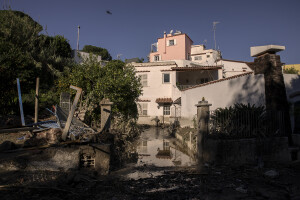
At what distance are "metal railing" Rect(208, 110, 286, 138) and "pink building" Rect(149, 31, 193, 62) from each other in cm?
2644

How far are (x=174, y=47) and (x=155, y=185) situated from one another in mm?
Answer: 30980

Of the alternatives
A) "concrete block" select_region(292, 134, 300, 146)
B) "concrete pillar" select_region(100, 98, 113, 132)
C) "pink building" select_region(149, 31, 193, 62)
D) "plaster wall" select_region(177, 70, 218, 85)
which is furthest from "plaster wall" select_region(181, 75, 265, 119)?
"pink building" select_region(149, 31, 193, 62)

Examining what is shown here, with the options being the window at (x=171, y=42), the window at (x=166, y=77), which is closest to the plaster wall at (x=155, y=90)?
the window at (x=166, y=77)

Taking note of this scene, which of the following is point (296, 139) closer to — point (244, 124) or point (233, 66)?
point (244, 124)

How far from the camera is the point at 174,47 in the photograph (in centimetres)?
3281

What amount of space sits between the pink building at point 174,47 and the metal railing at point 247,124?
26.4 meters

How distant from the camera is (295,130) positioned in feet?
29.4

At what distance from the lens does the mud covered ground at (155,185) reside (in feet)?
12.7

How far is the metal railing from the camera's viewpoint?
6.89m

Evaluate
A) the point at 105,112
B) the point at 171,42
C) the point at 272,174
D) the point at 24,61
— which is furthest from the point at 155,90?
the point at 171,42

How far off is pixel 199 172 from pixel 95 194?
326 cm

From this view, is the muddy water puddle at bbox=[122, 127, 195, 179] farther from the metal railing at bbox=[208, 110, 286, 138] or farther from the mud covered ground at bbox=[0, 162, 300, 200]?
the metal railing at bbox=[208, 110, 286, 138]

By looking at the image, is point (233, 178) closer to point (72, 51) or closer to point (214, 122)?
point (214, 122)

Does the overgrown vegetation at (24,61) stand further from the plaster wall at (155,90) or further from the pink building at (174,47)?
the pink building at (174,47)
